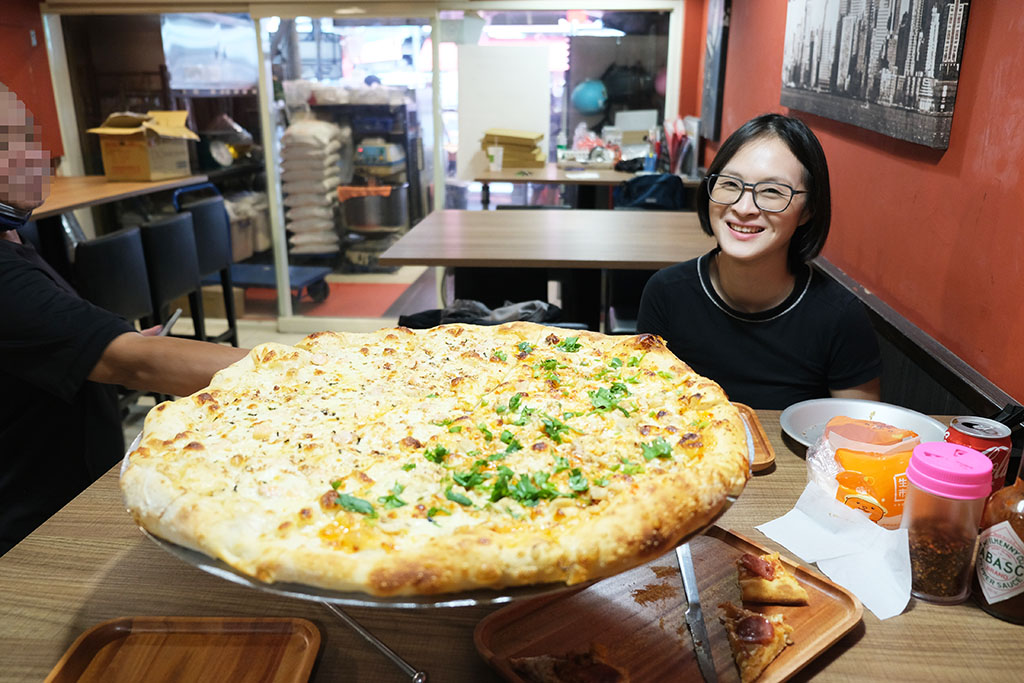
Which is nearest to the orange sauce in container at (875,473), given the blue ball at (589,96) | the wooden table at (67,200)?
the wooden table at (67,200)

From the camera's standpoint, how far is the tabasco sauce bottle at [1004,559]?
3.33 feet

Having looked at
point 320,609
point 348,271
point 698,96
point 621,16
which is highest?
point 621,16

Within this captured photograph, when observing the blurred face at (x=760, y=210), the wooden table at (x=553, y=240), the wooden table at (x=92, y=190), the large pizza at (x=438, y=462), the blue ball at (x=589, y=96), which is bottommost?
the wooden table at (x=553, y=240)

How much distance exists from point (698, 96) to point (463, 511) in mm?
5171

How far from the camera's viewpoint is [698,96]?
18.0 feet

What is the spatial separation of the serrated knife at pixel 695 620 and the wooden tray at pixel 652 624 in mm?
16

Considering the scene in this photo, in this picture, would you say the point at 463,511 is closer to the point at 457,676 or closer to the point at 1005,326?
the point at 457,676

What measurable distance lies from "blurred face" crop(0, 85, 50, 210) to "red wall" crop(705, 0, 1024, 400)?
6.95 ft

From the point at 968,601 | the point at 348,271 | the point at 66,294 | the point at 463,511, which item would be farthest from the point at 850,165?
the point at 348,271

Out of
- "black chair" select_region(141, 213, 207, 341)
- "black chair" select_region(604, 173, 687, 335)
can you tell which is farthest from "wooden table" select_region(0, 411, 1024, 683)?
"black chair" select_region(141, 213, 207, 341)

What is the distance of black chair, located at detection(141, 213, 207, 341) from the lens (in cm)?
352

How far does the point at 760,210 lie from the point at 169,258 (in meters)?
2.91

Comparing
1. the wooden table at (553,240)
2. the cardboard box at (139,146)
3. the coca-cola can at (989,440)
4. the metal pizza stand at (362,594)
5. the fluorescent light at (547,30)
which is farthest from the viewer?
the fluorescent light at (547,30)

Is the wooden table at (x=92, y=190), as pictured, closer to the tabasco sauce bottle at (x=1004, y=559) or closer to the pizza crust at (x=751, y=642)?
the pizza crust at (x=751, y=642)
